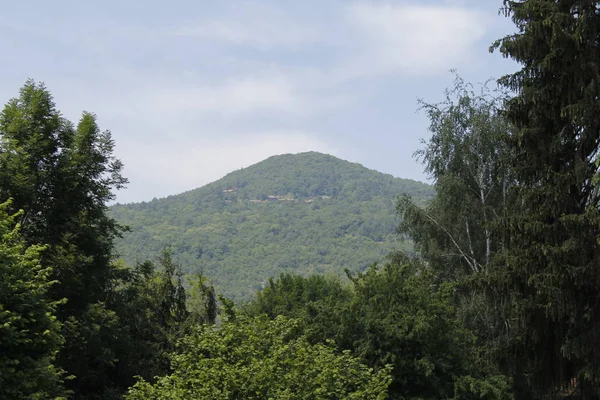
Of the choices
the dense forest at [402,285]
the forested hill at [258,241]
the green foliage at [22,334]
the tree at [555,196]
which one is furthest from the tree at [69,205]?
the forested hill at [258,241]

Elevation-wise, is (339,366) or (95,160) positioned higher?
(95,160)

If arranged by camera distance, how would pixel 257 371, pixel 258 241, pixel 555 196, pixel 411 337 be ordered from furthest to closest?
pixel 258 241
pixel 411 337
pixel 555 196
pixel 257 371

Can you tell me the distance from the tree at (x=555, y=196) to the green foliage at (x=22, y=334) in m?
10.6

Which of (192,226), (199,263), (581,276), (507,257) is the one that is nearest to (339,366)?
(507,257)

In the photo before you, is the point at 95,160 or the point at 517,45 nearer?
the point at 517,45

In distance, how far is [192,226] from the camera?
612ft

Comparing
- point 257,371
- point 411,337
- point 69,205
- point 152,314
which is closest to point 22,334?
point 257,371

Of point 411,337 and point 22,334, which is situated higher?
point 22,334

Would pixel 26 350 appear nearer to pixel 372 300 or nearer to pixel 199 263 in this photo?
pixel 372 300

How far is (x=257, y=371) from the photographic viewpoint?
1422 cm

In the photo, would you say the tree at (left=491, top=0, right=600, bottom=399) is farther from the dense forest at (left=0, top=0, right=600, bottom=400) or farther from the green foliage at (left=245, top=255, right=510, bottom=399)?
the green foliage at (left=245, top=255, right=510, bottom=399)

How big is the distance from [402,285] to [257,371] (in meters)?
10.2

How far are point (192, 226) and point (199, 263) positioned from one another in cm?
4514

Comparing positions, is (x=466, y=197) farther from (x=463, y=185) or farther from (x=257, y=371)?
(x=257, y=371)
